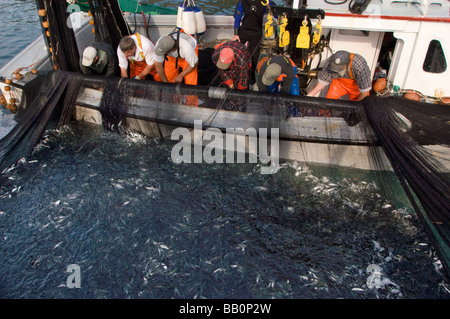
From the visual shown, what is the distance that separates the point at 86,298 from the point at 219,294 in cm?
171

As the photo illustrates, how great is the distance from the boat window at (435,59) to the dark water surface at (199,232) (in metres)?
2.20

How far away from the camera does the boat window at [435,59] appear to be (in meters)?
5.79

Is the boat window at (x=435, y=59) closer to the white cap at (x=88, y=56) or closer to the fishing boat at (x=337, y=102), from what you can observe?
the fishing boat at (x=337, y=102)

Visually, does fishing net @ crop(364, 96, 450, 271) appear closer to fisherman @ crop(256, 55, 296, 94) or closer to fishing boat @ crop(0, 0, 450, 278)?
fishing boat @ crop(0, 0, 450, 278)

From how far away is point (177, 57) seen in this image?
6.57 metres

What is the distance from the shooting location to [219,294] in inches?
177

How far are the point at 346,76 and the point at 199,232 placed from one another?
3531 mm

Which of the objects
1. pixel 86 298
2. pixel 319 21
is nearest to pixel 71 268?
pixel 86 298

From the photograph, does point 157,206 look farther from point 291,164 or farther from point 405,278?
point 405,278

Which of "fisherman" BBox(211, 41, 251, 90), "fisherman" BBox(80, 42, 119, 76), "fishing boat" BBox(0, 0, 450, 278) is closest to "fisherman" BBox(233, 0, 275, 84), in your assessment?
"fishing boat" BBox(0, 0, 450, 278)

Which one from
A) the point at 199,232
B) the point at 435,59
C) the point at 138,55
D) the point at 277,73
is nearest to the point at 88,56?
the point at 138,55

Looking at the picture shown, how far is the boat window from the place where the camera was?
579 centimetres

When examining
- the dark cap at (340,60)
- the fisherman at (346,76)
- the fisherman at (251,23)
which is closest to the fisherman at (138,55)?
the fisherman at (251,23)
